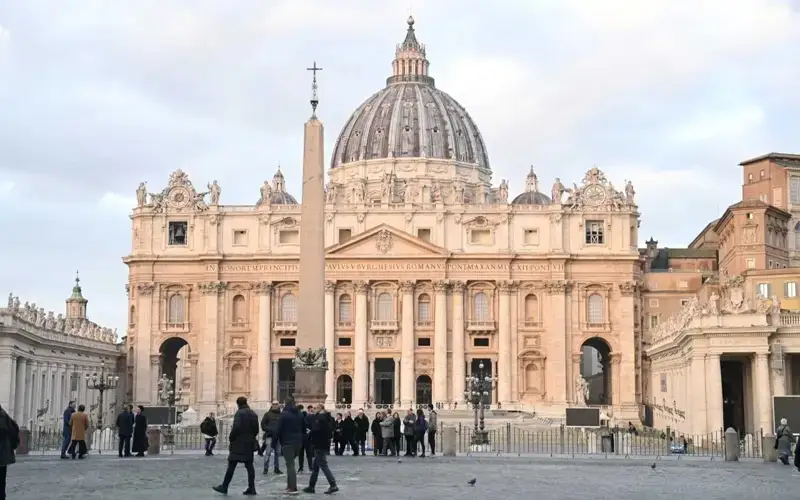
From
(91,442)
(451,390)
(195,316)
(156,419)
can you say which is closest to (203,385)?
(195,316)

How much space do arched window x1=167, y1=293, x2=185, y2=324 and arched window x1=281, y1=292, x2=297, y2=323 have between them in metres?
7.56

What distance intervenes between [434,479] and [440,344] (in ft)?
213

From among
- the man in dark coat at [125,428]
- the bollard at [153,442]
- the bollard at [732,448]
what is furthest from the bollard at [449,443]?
the man in dark coat at [125,428]

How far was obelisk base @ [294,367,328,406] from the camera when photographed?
37094 millimetres

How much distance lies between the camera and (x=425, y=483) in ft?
89.2

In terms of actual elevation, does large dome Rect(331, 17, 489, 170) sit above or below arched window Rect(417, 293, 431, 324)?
above

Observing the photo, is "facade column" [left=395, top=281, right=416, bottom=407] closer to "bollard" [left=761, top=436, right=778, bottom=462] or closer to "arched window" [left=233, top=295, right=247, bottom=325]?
"arched window" [left=233, top=295, right=247, bottom=325]

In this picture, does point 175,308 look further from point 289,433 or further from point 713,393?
point 289,433

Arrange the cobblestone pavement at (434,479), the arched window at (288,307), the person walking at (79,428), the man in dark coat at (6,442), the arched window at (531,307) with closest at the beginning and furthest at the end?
the man in dark coat at (6,442), the cobblestone pavement at (434,479), the person walking at (79,428), the arched window at (531,307), the arched window at (288,307)

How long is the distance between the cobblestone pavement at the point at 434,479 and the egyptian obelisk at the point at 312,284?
8.16 ft

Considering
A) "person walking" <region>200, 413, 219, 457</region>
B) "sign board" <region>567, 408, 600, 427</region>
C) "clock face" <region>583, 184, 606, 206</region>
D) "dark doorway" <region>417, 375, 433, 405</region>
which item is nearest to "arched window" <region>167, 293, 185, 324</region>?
"dark doorway" <region>417, 375, 433, 405</region>

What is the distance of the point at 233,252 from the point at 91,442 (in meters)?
49.0

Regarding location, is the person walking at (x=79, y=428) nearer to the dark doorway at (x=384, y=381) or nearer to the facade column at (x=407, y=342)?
the facade column at (x=407, y=342)

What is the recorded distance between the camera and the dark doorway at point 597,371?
96375 mm
